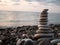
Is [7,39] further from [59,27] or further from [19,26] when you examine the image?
[59,27]

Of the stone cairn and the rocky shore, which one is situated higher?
the stone cairn

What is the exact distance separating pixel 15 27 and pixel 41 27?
80.0 inches

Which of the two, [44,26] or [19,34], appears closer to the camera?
[44,26]

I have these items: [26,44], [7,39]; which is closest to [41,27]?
[7,39]

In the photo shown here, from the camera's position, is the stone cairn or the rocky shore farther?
the stone cairn

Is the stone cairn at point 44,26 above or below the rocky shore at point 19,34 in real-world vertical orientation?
above

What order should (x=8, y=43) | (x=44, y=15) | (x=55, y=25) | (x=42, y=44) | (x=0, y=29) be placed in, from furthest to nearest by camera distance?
(x=55, y=25)
(x=0, y=29)
(x=44, y=15)
(x=8, y=43)
(x=42, y=44)

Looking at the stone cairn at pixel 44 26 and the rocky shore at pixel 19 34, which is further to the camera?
the stone cairn at pixel 44 26

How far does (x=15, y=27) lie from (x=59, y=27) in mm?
1398

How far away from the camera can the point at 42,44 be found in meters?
4.20

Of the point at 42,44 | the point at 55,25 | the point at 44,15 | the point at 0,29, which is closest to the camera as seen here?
the point at 42,44

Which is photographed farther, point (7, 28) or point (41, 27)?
point (7, 28)

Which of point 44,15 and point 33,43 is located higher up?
point 44,15

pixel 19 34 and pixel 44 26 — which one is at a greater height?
pixel 44 26
